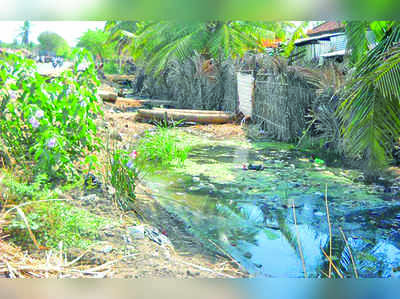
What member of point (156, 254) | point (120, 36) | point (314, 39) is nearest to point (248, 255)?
point (156, 254)

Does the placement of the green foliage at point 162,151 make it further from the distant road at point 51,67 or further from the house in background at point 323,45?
the house in background at point 323,45

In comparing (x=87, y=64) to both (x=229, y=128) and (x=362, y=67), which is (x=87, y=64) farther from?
(x=229, y=128)

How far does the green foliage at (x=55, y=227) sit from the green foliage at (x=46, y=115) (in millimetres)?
263

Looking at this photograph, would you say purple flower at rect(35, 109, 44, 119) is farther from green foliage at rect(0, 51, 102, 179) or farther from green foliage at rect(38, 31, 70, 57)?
green foliage at rect(38, 31, 70, 57)

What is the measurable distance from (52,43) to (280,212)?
1714mm

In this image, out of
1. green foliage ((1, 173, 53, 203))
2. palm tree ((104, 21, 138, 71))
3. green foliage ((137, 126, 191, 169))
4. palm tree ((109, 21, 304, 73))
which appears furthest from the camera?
palm tree ((109, 21, 304, 73))

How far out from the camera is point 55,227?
1624mm

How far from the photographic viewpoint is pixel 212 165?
3.35 meters

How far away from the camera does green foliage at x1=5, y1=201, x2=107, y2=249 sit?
1.58m

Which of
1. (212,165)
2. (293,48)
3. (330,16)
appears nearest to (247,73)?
(293,48)

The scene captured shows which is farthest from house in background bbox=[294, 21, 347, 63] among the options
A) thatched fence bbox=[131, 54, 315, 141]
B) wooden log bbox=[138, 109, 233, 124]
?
wooden log bbox=[138, 109, 233, 124]

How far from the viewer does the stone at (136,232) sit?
180cm

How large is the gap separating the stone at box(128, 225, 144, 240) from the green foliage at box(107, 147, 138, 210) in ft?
0.89

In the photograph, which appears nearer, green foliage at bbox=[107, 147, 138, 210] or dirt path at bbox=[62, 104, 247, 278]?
dirt path at bbox=[62, 104, 247, 278]
